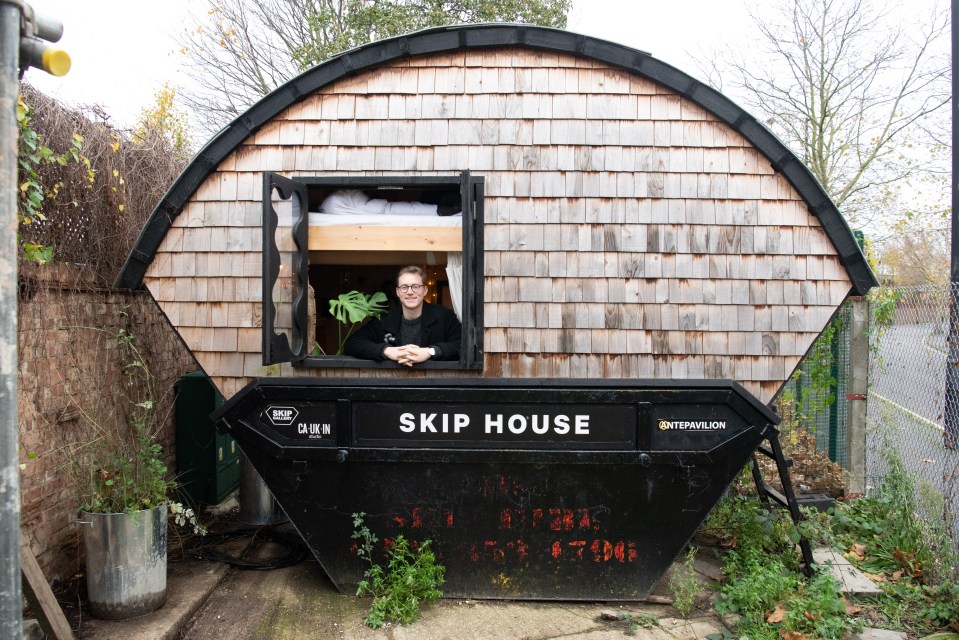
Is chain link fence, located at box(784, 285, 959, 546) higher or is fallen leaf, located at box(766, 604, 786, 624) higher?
chain link fence, located at box(784, 285, 959, 546)

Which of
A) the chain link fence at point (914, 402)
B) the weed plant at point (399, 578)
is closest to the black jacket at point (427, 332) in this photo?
the weed plant at point (399, 578)

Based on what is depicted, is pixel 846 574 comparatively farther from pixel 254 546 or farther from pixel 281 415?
pixel 254 546

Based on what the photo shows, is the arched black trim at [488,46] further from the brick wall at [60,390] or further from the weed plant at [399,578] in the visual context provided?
the weed plant at [399,578]

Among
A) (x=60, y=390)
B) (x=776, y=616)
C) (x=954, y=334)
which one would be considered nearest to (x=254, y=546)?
(x=60, y=390)

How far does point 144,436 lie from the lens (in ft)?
14.2

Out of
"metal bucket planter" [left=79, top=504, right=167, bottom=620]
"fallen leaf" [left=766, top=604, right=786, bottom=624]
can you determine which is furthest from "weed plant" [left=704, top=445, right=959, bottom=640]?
"metal bucket planter" [left=79, top=504, right=167, bottom=620]

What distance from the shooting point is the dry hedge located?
4438 mm

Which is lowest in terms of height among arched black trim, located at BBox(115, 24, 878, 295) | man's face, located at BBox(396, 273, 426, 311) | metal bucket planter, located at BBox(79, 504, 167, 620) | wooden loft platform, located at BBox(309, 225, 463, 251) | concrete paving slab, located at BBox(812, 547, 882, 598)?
concrete paving slab, located at BBox(812, 547, 882, 598)

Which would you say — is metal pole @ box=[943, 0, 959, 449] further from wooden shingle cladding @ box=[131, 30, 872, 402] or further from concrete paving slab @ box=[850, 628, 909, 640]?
concrete paving slab @ box=[850, 628, 909, 640]

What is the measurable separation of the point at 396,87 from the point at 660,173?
73.3 inches

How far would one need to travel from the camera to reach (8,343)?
207cm

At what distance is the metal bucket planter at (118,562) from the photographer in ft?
13.2

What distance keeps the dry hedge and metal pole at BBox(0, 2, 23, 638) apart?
8.02 feet

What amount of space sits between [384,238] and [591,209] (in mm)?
1394
